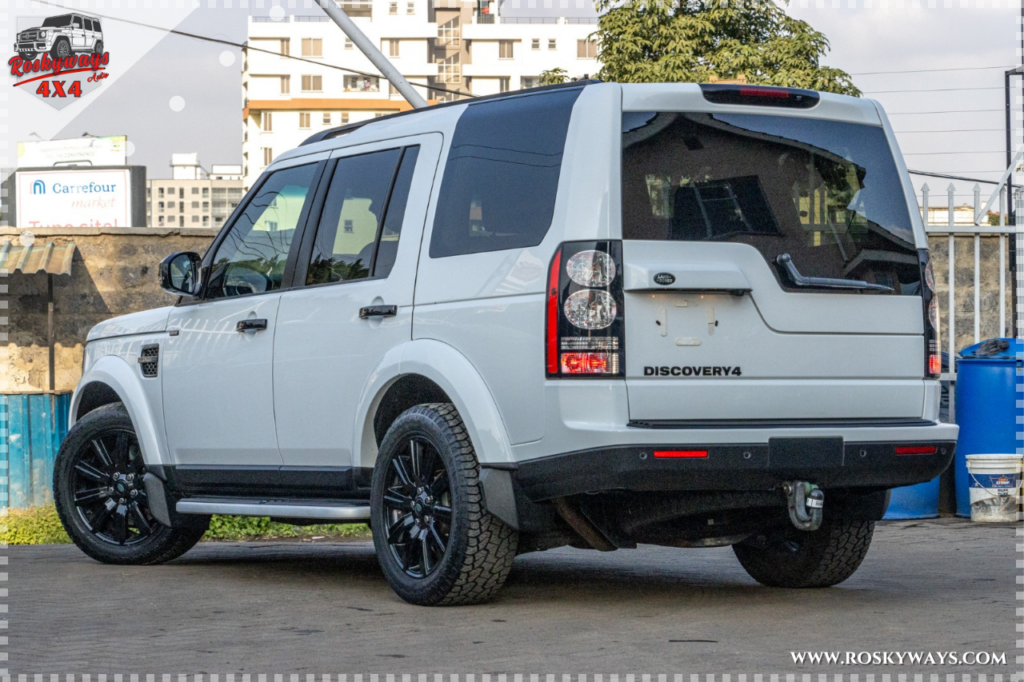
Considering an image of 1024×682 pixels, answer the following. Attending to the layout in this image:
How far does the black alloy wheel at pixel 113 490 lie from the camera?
7988 millimetres

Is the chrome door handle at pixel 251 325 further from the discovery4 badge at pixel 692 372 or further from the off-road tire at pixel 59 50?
the off-road tire at pixel 59 50

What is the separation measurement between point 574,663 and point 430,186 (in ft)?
7.65

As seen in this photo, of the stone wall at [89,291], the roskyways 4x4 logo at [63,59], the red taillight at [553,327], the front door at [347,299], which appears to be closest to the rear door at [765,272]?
the red taillight at [553,327]

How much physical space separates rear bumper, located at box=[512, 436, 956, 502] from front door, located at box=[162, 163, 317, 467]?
193cm

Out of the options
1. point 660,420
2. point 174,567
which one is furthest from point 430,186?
point 174,567

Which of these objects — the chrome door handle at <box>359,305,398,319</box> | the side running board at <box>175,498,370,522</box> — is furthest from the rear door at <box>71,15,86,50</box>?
the chrome door handle at <box>359,305,398,319</box>

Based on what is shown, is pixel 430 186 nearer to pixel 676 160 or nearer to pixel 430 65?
pixel 676 160

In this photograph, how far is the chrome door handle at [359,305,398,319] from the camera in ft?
20.5

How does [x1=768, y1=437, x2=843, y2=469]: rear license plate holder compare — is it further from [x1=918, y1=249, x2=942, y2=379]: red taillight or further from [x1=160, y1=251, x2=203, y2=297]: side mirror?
[x1=160, y1=251, x2=203, y2=297]: side mirror

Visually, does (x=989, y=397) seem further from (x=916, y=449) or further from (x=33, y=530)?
(x=33, y=530)

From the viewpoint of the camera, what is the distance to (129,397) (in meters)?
7.86

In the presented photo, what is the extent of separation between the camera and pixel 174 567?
7.92 metres

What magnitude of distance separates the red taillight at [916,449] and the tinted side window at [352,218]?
241cm

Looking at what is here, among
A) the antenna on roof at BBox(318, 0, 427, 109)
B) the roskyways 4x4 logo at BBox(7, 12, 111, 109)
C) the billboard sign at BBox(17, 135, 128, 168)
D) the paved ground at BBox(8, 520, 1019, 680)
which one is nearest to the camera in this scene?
the paved ground at BBox(8, 520, 1019, 680)
